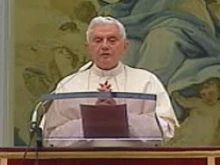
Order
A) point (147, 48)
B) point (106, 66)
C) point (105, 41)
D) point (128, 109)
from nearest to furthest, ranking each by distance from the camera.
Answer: point (128, 109), point (105, 41), point (106, 66), point (147, 48)

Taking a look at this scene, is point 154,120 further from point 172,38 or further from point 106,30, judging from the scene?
point 172,38

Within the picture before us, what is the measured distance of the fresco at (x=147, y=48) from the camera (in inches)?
261

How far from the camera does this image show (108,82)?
13.3ft

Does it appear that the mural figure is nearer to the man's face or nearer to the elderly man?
the elderly man

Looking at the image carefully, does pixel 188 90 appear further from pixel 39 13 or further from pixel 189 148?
Answer: pixel 189 148

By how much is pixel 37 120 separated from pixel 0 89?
3.35 metres

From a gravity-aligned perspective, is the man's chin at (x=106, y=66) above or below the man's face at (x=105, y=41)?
below

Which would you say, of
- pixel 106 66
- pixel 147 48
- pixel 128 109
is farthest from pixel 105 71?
pixel 147 48

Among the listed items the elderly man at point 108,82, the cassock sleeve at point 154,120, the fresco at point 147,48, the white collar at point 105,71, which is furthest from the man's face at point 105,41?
the fresco at point 147,48

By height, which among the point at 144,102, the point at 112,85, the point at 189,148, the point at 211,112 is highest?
the point at 211,112

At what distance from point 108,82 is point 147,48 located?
274 centimetres

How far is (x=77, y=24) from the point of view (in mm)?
6734

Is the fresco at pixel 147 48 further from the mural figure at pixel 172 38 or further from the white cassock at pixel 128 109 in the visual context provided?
the white cassock at pixel 128 109

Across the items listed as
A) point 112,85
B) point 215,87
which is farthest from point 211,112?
point 112,85
